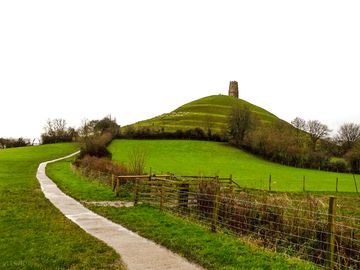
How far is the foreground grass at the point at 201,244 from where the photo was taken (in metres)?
9.65

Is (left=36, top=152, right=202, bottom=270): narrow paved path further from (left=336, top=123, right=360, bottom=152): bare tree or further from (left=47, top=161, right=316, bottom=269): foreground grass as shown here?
(left=336, top=123, right=360, bottom=152): bare tree

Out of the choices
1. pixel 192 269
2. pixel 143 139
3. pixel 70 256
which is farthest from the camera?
pixel 143 139

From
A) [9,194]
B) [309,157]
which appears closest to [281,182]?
[309,157]

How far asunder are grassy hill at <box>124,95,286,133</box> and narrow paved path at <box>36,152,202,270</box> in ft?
382

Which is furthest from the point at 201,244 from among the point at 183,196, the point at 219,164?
the point at 219,164

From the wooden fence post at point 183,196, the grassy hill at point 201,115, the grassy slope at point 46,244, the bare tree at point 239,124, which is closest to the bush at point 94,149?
the bare tree at point 239,124

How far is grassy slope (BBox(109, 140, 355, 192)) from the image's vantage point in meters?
54.2

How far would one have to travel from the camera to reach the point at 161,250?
11359 mm

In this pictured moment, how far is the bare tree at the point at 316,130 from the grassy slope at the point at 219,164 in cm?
3536

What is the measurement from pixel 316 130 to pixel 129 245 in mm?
111004

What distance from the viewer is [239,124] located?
294ft

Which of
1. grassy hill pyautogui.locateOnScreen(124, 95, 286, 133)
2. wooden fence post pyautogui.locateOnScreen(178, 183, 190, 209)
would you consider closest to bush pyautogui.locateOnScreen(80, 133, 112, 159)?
wooden fence post pyautogui.locateOnScreen(178, 183, 190, 209)

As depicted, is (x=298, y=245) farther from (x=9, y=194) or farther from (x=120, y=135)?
(x=120, y=135)

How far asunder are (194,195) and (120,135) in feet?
272
